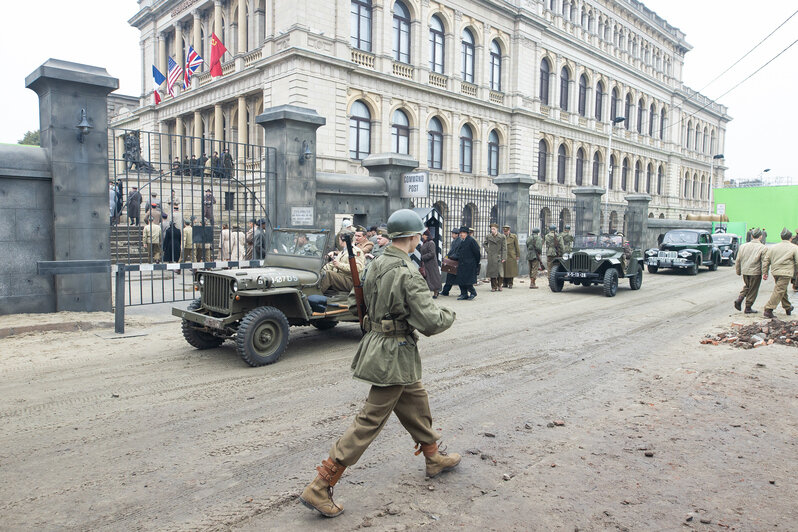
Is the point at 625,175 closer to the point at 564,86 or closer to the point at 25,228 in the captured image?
the point at 564,86

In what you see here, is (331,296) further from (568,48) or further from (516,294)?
(568,48)

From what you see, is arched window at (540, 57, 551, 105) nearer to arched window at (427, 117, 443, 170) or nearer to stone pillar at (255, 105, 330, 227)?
arched window at (427, 117, 443, 170)

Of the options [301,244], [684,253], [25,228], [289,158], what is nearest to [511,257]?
[289,158]

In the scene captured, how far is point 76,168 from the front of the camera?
8758mm

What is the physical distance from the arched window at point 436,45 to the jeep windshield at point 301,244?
24770 millimetres

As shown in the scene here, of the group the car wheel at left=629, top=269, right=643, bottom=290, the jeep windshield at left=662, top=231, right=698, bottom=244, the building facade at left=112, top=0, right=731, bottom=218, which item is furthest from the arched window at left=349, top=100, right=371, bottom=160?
the car wheel at left=629, top=269, right=643, bottom=290

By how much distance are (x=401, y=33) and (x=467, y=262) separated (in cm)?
2006

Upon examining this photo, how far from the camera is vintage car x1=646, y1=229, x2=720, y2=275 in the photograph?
19.3 metres

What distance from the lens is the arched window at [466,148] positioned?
107 feet

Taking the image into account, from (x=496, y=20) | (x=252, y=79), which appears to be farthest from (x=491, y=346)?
(x=496, y=20)

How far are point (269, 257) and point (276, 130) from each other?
450cm

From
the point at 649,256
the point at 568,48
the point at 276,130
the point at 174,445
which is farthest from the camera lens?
the point at 568,48

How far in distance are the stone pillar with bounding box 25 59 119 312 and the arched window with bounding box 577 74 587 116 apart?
39.5 m

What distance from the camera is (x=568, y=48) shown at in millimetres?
39219
